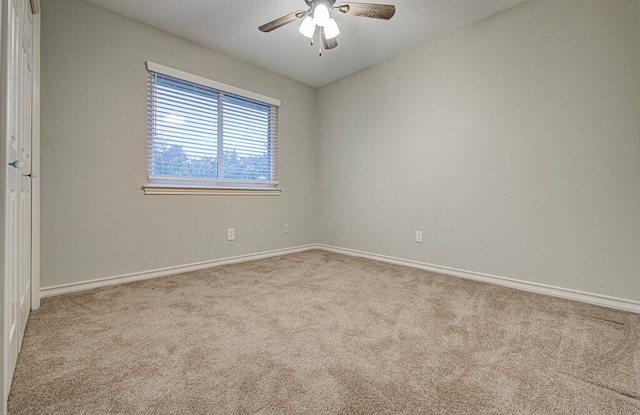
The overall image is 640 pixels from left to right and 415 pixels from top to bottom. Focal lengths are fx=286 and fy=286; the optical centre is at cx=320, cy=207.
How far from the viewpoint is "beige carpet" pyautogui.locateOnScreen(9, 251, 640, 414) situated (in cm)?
102

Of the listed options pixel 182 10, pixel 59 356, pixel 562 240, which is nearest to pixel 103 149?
pixel 182 10

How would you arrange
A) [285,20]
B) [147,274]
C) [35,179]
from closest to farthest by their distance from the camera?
[35,179], [285,20], [147,274]

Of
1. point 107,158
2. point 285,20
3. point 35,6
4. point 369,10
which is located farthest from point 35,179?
point 369,10

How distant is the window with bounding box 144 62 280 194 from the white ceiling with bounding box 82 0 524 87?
15.8 inches

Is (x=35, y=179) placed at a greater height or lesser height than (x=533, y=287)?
greater

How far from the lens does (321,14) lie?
1.98 meters

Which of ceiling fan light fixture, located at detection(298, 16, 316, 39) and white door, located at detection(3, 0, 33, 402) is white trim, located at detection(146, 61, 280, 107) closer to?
white door, located at detection(3, 0, 33, 402)

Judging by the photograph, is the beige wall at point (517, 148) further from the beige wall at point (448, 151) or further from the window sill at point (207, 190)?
the window sill at point (207, 190)

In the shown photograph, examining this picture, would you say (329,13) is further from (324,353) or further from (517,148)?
(324,353)

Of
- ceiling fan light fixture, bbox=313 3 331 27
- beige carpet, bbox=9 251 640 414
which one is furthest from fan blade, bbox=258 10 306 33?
beige carpet, bbox=9 251 640 414

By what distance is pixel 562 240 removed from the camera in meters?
2.10

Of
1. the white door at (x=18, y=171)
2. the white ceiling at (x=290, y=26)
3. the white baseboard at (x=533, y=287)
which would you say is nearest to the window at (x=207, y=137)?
the white ceiling at (x=290, y=26)

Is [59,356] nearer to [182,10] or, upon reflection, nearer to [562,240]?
[182,10]

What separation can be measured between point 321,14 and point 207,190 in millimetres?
1904
